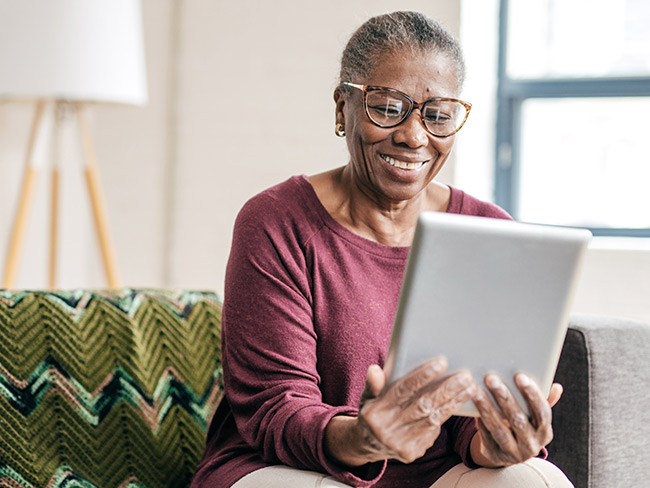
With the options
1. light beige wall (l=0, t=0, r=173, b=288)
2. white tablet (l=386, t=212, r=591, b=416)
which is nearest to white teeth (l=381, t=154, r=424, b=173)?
white tablet (l=386, t=212, r=591, b=416)

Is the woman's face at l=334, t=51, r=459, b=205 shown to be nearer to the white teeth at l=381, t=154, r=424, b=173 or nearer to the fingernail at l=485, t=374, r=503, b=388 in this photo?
the white teeth at l=381, t=154, r=424, b=173

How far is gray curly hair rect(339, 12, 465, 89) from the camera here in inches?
52.2

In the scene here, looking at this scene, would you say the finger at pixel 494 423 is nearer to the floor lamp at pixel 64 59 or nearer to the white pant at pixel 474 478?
the white pant at pixel 474 478

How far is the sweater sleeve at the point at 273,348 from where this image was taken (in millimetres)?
1171

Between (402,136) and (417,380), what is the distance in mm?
418

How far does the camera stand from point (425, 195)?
1509 millimetres

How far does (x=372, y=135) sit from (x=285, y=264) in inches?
8.8

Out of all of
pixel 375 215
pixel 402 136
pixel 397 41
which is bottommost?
pixel 375 215

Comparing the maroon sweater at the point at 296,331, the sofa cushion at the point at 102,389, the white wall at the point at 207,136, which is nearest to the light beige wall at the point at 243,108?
the white wall at the point at 207,136

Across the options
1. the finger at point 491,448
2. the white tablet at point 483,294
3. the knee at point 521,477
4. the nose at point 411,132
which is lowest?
the knee at point 521,477

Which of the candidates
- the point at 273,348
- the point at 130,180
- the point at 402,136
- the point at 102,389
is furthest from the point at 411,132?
the point at 130,180

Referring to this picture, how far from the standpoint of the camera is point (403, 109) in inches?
51.3

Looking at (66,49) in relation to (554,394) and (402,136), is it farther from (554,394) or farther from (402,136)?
(554,394)

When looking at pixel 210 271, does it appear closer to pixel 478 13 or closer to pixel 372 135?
pixel 478 13
